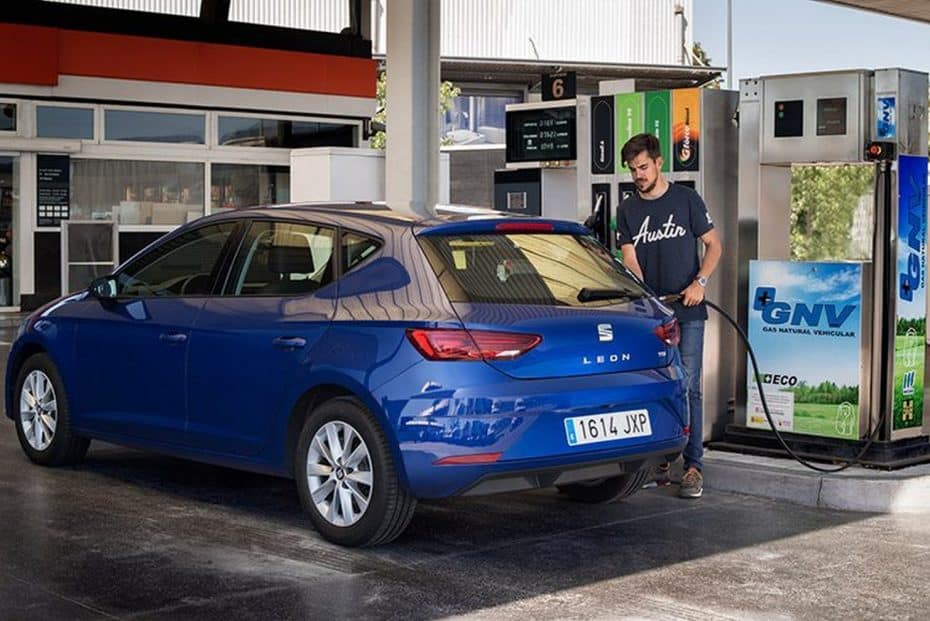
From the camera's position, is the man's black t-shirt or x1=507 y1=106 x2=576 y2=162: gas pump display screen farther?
x1=507 y1=106 x2=576 y2=162: gas pump display screen

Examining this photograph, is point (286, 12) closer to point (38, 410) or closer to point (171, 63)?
point (171, 63)

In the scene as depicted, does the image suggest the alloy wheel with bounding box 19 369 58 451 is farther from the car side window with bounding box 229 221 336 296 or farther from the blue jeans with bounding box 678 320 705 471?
the blue jeans with bounding box 678 320 705 471

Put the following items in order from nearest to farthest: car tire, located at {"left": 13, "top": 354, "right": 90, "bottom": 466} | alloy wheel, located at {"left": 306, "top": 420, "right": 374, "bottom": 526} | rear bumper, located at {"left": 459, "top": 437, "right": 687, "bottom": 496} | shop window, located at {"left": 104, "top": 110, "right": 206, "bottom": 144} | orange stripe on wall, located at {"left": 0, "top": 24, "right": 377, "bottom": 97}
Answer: rear bumper, located at {"left": 459, "top": 437, "right": 687, "bottom": 496}
alloy wheel, located at {"left": 306, "top": 420, "right": 374, "bottom": 526}
car tire, located at {"left": 13, "top": 354, "right": 90, "bottom": 466}
orange stripe on wall, located at {"left": 0, "top": 24, "right": 377, "bottom": 97}
shop window, located at {"left": 104, "top": 110, "right": 206, "bottom": 144}

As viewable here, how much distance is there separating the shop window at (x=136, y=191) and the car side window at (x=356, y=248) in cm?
1526

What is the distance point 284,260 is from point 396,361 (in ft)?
3.83

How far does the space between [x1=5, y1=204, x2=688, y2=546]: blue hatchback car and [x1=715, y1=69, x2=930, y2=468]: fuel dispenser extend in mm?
1525

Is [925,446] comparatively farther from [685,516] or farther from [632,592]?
[632,592]

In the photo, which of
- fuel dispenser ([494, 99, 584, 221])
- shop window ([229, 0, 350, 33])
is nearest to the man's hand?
fuel dispenser ([494, 99, 584, 221])

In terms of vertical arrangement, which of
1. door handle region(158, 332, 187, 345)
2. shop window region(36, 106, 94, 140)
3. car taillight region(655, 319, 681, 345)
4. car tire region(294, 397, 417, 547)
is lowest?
car tire region(294, 397, 417, 547)

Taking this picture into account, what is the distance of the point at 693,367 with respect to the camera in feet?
25.5

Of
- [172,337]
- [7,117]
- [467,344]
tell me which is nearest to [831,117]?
[467,344]

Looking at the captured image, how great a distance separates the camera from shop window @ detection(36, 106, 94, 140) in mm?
20609

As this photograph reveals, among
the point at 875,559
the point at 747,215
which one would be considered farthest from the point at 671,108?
the point at 875,559

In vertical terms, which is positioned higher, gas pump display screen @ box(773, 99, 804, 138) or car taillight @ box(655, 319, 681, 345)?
gas pump display screen @ box(773, 99, 804, 138)
